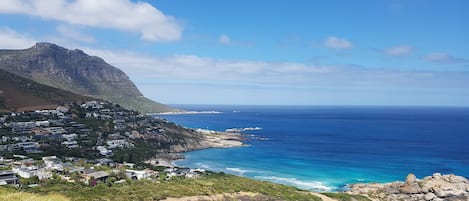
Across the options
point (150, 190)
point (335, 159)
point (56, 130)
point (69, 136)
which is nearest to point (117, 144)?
point (69, 136)

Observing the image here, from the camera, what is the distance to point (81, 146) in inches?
2362

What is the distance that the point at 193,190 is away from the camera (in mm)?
29281

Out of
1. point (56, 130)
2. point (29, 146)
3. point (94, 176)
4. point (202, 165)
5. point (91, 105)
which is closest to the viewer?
point (94, 176)

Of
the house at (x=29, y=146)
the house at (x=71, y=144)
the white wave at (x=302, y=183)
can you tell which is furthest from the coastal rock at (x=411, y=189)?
the house at (x=29, y=146)

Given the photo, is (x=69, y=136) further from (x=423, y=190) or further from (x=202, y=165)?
(x=423, y=190)

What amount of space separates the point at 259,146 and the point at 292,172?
105 feet

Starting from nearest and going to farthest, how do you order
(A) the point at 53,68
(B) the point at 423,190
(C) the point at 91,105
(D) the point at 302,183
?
(B) the point at 423,190, (D) the point at 302,183, (C) the point at 91,105, (A) the point at 53,68

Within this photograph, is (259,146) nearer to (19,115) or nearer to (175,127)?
(175,127)

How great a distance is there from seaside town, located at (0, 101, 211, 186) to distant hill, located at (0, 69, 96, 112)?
15.4 feet

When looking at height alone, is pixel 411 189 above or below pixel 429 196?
above

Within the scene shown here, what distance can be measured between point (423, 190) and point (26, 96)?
8369 cm

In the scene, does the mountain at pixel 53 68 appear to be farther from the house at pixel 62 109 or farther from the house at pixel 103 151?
the house at pixel 103 151

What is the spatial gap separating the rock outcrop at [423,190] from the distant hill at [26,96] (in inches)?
2777

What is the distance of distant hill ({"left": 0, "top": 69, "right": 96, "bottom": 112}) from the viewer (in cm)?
8294
